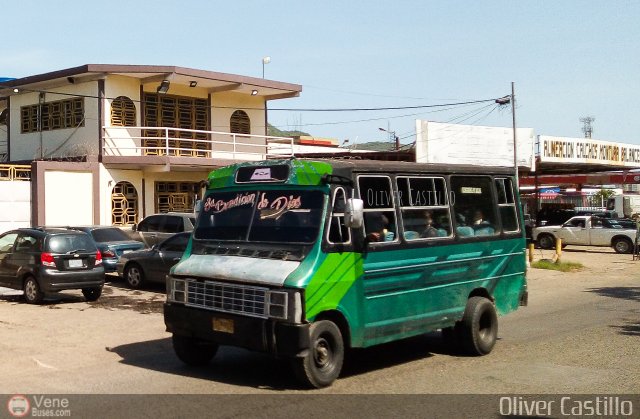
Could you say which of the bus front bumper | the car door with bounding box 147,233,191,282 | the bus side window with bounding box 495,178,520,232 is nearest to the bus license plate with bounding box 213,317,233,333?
the bus front bumper

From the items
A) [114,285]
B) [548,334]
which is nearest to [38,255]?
[114,285]

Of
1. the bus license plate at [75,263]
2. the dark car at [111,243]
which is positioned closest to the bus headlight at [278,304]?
the bus license plate at [75,263]

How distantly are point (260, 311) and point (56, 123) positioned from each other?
23106 mm

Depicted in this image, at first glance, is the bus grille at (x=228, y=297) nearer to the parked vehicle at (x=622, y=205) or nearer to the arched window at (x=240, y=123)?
the arched window at (x=240, y=123)

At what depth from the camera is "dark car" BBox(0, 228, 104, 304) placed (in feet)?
47.6

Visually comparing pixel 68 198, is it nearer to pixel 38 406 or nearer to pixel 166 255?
pixel 166 255

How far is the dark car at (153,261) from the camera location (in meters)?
16.5

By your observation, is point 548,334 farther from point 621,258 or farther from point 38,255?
point 621,258

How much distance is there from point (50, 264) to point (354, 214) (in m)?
9.17

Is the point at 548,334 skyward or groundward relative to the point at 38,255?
groundward

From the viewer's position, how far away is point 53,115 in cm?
2811

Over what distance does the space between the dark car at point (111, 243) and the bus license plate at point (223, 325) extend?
11.4 m

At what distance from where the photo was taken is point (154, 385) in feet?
25.4

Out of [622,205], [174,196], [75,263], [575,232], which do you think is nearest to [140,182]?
[174,196]
